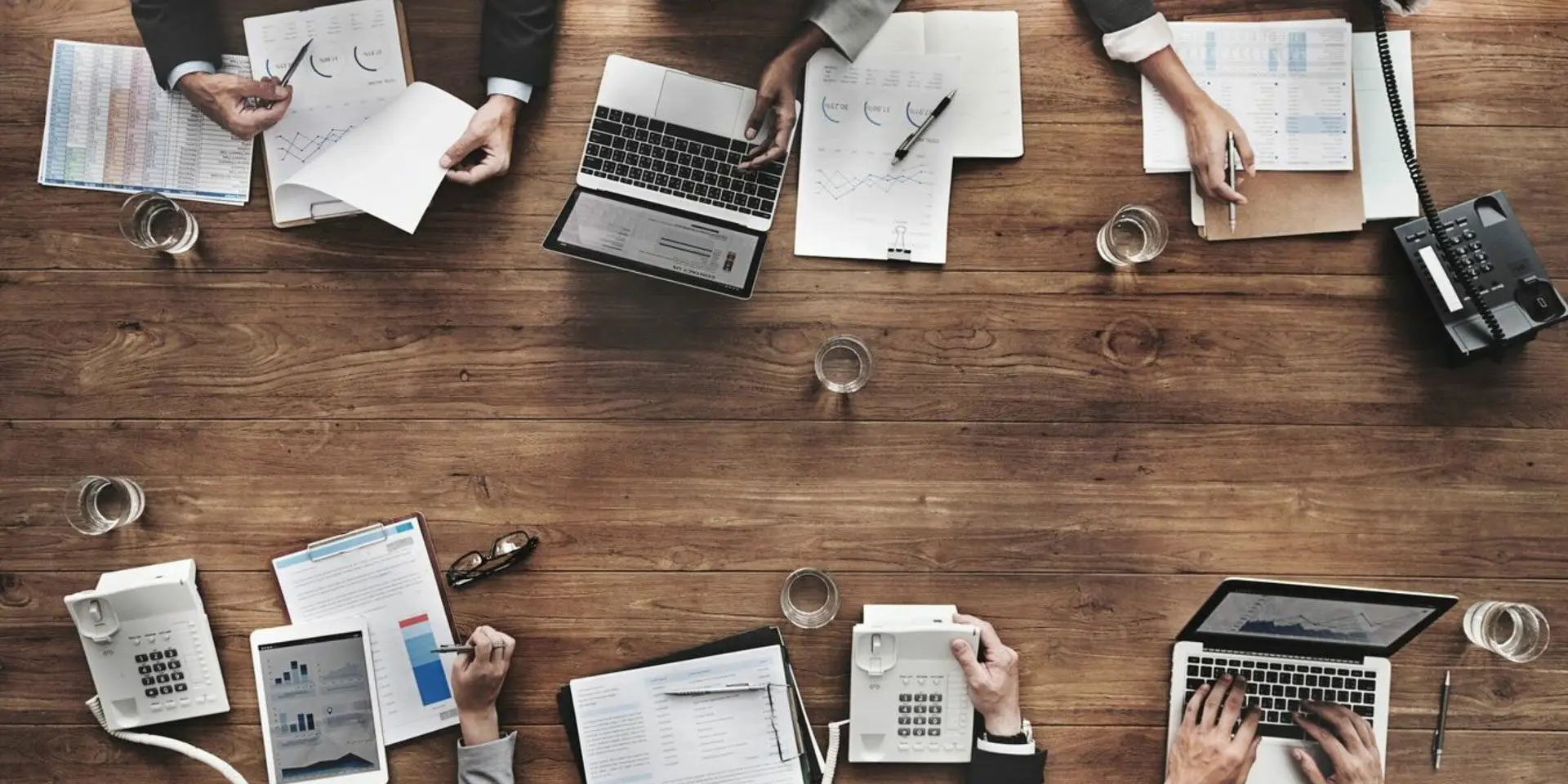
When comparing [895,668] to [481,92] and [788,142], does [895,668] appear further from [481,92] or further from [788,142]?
[481,92]

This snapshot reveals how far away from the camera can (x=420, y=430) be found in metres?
1.90

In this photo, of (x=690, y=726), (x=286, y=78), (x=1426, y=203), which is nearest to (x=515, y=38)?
(x=286, y=78)

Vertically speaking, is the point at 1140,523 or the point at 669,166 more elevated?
the point at 669,166

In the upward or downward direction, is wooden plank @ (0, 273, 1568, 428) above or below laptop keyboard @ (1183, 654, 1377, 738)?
above

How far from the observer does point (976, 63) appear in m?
1.92

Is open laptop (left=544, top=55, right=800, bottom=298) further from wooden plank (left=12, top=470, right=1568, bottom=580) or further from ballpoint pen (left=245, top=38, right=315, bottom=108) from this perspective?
ballpoint pen (left=245, top=38, right=315, bottom=108)

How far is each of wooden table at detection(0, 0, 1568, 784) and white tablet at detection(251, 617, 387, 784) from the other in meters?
0.07

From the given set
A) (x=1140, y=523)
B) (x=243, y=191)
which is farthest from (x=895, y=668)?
(x=243, y=191)

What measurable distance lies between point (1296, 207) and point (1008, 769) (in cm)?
118

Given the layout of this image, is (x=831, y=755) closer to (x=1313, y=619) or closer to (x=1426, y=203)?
(x=1313, y=619)

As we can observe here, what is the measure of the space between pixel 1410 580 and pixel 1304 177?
2.60ft

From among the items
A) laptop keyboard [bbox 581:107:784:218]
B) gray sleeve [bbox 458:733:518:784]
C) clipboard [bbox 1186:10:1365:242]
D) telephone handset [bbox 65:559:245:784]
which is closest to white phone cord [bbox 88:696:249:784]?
telephone handset [bbox 65:559:245:784]

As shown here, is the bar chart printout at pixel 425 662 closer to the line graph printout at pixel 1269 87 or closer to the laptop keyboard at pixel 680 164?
the laptop keyboard at pixel 680 164

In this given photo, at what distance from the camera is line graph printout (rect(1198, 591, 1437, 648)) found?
5.66 ft
